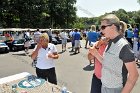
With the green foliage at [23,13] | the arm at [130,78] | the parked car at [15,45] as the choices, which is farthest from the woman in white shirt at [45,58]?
the green foliage at [23,13]

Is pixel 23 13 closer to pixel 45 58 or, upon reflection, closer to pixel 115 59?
pixel 45 58

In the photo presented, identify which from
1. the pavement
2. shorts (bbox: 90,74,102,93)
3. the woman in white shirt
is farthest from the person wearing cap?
the pavement

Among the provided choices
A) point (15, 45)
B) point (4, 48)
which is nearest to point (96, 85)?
point (4, 48)

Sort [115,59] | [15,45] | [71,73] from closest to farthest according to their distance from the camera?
[115,59] < [71,73] < [15,45]

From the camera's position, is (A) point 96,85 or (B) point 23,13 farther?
(B) point 23,13

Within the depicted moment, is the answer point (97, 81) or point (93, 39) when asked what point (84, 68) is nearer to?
point (93, 39)

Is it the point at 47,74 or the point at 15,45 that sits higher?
the point at 47,74

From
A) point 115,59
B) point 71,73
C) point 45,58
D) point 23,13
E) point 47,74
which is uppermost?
point 115,59

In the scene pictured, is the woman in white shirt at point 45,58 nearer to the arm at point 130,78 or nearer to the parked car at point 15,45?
the arm at point 130,78

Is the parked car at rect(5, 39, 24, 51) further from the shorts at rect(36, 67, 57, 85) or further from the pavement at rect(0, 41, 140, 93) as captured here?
the shorts at rect(36, 67, 57, 85)

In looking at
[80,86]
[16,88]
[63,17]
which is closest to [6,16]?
[63,17]

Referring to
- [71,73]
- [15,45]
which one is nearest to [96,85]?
[71,73]

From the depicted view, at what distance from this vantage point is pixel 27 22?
2228 inches

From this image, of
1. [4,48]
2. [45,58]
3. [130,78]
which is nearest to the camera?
[130,78]
